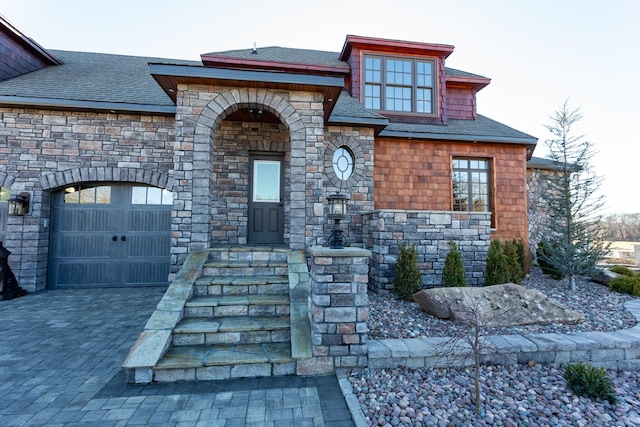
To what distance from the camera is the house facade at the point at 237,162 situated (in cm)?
499

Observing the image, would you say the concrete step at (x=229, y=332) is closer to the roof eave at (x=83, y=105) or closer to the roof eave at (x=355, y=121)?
the roof eave at (x=355, y=121)

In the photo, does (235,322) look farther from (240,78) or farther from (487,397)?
(240,78)

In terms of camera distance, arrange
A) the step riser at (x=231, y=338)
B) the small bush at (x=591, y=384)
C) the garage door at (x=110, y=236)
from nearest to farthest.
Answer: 1. the small bush at (x=591, y=384)
2. the step riser at (x=231, y=338)
3. the garage door at (x=110, y=236)

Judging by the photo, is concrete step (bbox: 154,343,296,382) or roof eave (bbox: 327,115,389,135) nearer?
concrete step (bbox: 154,343,296,382)

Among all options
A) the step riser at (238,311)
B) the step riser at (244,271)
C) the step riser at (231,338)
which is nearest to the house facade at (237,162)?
the step riser at (244,271)

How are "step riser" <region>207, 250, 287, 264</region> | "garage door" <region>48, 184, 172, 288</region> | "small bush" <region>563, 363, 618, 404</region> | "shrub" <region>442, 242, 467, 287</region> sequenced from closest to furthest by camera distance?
"small bush" <region>563, 363, 618, 404</region>, "step riser" <region>207, 250, 287, 264</region>, "shrub" <region>442, 242, 467, 287</region>, "garage door" <region>48, 184, 172, 288</region>

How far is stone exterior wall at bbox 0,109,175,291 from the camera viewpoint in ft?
19.3

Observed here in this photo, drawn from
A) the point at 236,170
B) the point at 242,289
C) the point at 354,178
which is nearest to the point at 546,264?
the point at 354,178

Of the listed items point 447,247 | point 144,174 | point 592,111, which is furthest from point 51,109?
point 592,111

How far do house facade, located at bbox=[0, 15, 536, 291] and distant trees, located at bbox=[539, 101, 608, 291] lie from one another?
1314mm

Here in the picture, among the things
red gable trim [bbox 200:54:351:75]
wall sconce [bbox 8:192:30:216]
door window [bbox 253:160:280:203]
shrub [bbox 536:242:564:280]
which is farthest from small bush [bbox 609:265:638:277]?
wall sconce [bbox 8:192:30:216]

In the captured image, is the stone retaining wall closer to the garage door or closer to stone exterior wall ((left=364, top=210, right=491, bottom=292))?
stone exterior wall ((left=364, top=210, right=491, bottom=292))

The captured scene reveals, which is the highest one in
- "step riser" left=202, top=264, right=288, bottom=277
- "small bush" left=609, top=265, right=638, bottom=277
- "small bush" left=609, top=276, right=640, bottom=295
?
"step riser" left=202, top=264, right=288, bottom=277

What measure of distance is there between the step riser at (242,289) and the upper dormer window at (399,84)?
6089 millimetres
